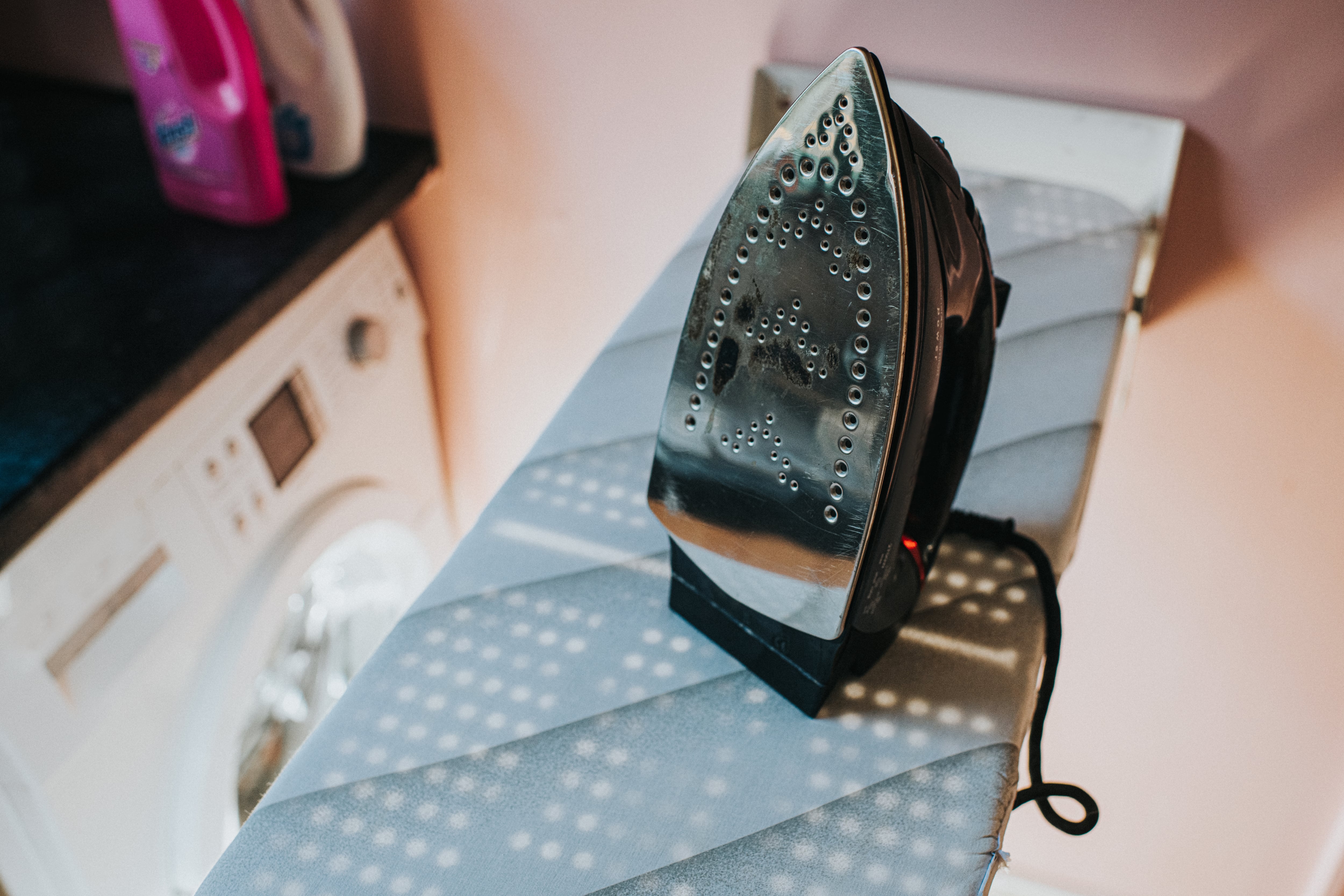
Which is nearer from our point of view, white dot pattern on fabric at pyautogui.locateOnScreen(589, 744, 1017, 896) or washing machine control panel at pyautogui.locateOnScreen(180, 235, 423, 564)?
white dot pattern on fabric at pyautogui.locateOnScreen(589, 744, 1017, 896)

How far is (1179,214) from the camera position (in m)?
0.85

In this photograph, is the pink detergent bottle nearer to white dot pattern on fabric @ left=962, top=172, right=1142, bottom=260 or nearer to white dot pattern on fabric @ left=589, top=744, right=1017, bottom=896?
white dot pattern on fabric @ left=962, top=172, right=1142, bottom=260

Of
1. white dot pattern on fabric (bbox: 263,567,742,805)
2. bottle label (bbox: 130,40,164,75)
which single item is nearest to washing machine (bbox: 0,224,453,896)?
bottle label (bbox: 130,40,164,75)

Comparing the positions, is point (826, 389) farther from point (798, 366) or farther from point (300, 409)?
point (300, 409)

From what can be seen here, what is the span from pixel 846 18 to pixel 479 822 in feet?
2.52

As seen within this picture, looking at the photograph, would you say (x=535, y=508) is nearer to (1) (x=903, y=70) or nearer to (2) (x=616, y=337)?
(2) (x=616, y=337)

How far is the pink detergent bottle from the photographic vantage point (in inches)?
32.4

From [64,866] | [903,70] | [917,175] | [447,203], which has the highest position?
[917,175]

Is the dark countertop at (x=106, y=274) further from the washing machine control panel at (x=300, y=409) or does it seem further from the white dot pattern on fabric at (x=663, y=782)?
the white dot pattern on fabric at (x=663, y=782)

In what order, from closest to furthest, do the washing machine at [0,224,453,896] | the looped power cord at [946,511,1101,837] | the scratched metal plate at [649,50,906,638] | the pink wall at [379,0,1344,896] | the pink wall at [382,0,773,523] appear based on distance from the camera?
1. the scratched metal plate at [649,50,906,638]
2. the looped power cord at [946,511,1101,837]
3. the washing machine at [0,224,453,896]
4. the pink wall at [379,0,1344,896]
5. the pink wall at [382,0,773,523]

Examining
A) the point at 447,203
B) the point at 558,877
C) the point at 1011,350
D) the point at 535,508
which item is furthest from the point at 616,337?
the point at 447,203

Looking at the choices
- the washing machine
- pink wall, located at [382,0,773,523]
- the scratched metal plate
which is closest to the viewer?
the scratched metal plate

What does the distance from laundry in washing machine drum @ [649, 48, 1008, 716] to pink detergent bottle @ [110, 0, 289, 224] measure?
0.62m

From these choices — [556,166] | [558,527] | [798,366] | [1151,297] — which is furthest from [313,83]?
[1151,297]
